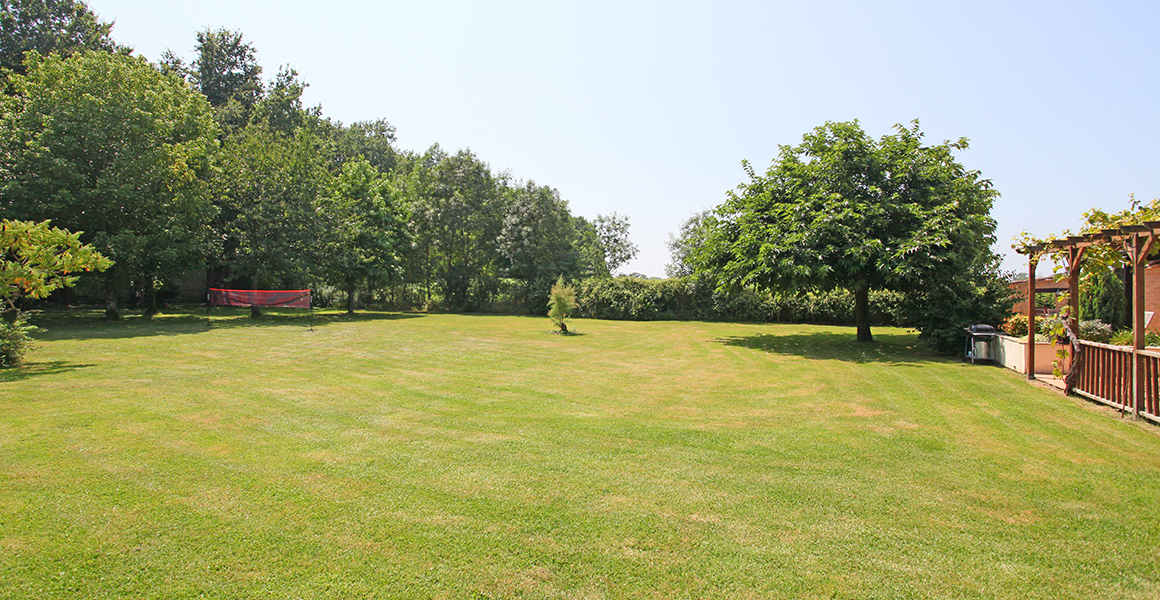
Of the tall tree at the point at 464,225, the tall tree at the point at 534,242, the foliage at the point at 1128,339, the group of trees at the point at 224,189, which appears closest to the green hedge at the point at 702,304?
the tall tree at the point at 534,242

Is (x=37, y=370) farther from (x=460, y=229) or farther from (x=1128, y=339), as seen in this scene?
(x=460, y=229)

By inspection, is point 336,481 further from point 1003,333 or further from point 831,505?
point 1003,333

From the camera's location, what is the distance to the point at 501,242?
35969 millimetres

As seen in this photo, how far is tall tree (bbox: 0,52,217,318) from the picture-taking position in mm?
19062

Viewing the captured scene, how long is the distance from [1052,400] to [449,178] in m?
33.3

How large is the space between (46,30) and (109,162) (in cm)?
1569

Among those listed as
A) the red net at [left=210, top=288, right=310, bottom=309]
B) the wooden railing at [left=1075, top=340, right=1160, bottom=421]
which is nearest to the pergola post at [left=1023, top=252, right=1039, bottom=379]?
the wooden railing at [left=1075, top=340, right=1160, bottom=421]

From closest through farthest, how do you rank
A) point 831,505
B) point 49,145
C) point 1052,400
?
point 831,505
point 1052,400
point 49,145

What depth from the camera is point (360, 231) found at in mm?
29203

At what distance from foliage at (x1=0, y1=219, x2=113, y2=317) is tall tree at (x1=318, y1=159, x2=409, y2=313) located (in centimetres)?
1622

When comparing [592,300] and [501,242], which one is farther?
[501,242]

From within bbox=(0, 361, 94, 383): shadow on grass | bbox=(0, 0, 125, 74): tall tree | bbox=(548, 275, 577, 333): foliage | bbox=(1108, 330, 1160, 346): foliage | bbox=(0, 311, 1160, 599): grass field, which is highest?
bbox=(0, 0, 125, 74): tall tree

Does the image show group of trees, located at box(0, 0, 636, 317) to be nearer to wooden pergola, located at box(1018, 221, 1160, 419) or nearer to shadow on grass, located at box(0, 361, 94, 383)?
shadow on grass, located at box(0, 361, 94, 383)

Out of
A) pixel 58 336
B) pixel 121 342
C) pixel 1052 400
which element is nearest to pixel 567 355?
pixel 1052 400
